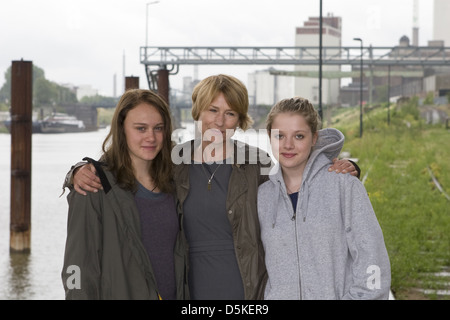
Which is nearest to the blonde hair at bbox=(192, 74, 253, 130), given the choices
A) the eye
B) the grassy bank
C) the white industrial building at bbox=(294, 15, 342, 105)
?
the eye

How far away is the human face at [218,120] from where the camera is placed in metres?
3.63

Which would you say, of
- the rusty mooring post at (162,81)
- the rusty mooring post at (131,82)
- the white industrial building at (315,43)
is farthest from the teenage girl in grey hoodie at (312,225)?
the white industrial building at (315,43)

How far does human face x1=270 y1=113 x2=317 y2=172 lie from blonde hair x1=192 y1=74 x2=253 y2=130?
0.90ft

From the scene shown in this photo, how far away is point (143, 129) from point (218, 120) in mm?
359

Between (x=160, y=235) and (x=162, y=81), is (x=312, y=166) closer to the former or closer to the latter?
(x=160, y=235)

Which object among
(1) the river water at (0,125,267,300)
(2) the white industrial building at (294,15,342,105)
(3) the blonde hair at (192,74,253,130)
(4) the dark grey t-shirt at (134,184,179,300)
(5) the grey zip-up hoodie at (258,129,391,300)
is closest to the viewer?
(5) the grey zip-up hoodie at (258,129,391,300)

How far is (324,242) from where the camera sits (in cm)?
328

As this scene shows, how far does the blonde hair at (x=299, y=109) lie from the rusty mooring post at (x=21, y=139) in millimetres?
13536

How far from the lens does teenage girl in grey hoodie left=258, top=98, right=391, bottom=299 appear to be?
3203 mm

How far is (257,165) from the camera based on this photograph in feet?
12.1

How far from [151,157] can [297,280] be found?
2.83 ft

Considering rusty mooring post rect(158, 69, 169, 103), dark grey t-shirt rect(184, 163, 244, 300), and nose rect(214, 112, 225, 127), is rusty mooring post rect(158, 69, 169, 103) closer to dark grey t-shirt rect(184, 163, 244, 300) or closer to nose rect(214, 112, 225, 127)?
nose rect(214, 112, 225, 127)
